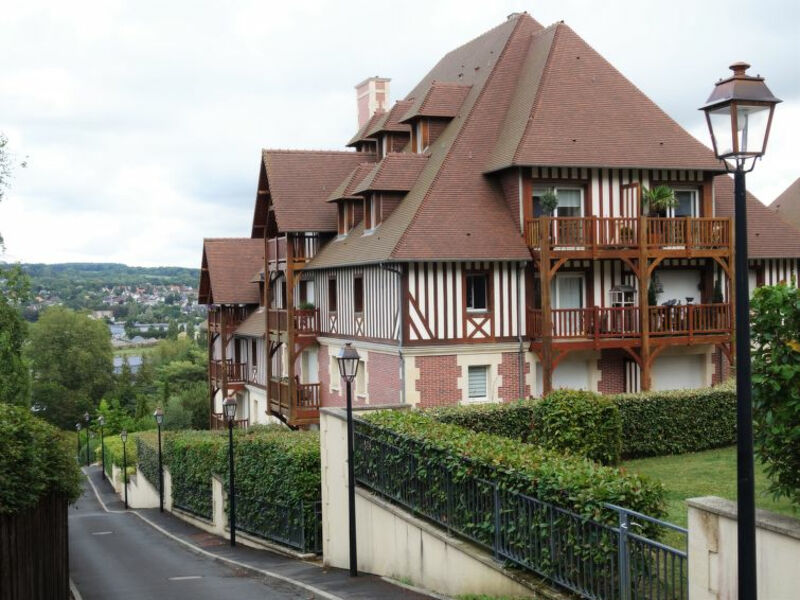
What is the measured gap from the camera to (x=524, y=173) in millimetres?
24828

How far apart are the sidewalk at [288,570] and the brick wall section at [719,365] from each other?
13.6 metres

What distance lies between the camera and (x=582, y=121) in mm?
25969

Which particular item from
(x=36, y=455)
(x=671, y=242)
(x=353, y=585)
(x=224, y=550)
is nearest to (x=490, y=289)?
(x=671, y=242)

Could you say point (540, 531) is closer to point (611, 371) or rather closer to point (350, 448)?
point (350, 448)

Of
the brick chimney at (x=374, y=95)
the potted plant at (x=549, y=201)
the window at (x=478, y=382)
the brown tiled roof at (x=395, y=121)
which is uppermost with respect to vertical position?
the brick chimney at (x=374, y=95)

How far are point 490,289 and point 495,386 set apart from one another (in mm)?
2487

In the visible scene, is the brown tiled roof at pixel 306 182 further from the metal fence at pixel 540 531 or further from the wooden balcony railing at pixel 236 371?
the metal fence at pixel 540 531

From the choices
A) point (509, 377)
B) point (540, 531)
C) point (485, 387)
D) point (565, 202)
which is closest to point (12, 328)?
point (485, 387)

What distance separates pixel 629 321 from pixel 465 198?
17.6ft

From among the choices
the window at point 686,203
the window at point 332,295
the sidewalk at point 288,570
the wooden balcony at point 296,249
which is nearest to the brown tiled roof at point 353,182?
the wooden balcony at point 296,249

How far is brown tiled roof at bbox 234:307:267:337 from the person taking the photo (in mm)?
37125

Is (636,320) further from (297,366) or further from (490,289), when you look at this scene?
(297,366)

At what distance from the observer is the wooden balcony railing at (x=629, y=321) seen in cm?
2472

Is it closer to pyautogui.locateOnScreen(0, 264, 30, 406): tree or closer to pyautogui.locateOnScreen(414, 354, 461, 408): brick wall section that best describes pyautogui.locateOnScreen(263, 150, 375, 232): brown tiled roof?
pyautogui.locateOnScreen(414, 354, 461, 408): brick wall section
